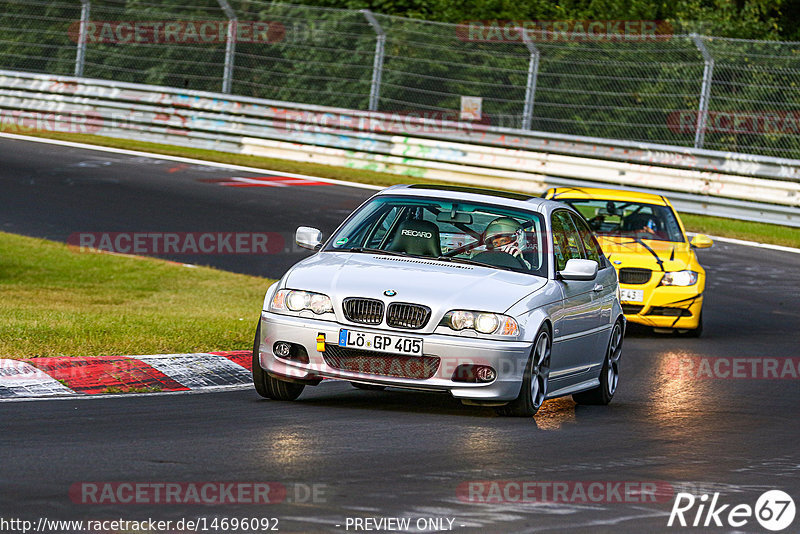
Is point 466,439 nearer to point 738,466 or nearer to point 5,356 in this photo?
point 738,466

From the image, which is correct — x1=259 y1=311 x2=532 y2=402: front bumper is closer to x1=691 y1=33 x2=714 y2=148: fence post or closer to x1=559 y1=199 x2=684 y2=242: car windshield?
x1=559 y1=199 x2=684 y2=242: car windshield

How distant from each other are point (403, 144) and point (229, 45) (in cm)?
408

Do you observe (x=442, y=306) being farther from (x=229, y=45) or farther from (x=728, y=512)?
(x=229, y=45)

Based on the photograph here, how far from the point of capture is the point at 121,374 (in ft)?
32.8

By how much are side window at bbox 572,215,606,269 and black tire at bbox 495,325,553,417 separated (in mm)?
1639

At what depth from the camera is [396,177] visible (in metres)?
26.7

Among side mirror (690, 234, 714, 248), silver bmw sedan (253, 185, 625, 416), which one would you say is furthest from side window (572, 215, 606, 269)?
side mirror (690, 234, 714, 248)

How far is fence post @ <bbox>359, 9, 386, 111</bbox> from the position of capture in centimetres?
2664

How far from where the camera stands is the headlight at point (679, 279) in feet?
49.2

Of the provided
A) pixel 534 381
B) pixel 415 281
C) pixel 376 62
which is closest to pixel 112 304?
pixel 415 281

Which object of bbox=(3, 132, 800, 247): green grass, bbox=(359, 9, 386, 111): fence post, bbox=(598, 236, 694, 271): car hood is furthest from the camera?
bbox=(359, 9, 386, 111): fence post

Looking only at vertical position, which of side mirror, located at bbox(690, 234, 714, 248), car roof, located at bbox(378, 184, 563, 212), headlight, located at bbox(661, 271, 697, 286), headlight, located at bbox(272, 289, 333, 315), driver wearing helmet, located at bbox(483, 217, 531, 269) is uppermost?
car roof, located at bbox(378, 184, 563, 212)

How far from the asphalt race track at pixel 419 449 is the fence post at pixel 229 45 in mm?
15494

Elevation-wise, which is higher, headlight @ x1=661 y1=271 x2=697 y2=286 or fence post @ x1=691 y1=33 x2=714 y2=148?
fence post @ x1=691 y1=33 x2=714 y2=148
